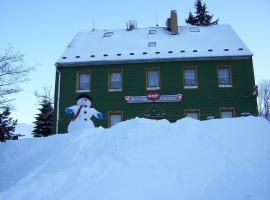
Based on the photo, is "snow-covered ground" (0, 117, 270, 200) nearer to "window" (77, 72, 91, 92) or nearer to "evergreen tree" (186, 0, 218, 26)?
"window" (77, 72, 91, 92)

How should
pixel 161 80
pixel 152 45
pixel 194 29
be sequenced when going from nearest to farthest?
pixel 161 80 < pixel 152 45 < pixel 194 29

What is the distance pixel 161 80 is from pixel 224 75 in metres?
4.16

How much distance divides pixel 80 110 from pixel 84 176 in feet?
25.1

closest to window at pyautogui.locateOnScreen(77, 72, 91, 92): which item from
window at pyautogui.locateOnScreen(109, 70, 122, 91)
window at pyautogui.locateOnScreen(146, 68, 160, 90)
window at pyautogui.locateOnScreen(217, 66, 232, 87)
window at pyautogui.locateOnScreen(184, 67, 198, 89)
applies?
window at pyautogui.locateOnScreen(109, 70, 122, 91)

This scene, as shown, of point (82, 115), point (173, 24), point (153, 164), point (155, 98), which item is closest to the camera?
point (153, 164)

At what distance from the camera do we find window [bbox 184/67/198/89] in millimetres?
21547

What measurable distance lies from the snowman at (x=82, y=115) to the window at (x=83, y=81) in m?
6.28

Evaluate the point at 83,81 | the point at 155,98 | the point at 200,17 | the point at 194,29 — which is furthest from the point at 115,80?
the point at 200,17

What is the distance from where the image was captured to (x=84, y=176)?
8.13 metres

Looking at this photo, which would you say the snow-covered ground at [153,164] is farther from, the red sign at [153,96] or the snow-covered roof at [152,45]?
the snow-covered roof at [152,45]

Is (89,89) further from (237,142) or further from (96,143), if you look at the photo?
(237,142)

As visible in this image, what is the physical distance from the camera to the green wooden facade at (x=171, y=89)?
2098 centimetres

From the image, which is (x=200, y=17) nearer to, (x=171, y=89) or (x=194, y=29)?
(x=194, y=29)

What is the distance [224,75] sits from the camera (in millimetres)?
21656
